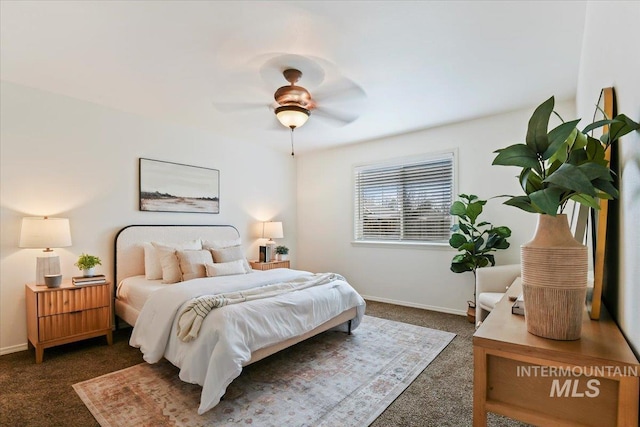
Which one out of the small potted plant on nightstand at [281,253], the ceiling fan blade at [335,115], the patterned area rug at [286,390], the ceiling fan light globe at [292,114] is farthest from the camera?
the small potted plant on nightstand at [281,253]

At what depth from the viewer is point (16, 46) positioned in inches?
95.6

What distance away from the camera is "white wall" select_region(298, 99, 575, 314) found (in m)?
3.88

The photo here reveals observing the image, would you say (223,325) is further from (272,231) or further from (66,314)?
(272,231)

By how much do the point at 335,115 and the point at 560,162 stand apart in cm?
271

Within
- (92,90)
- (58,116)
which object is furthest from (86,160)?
(92,90)

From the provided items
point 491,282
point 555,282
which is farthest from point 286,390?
point 491,282

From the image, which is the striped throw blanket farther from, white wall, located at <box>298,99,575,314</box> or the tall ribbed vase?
white wall, located at <box>298,99,575,314</box>

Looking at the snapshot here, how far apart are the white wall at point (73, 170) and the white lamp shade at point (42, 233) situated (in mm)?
328

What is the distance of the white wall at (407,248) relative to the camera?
12.7ft

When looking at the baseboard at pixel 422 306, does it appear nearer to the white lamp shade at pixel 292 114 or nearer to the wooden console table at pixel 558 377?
the white lamp shade at pixel 292 114

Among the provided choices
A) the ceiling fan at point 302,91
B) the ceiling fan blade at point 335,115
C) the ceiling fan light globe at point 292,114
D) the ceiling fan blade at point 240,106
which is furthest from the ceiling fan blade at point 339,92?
the ceiling fan blade at point 240,106

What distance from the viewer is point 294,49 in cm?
245

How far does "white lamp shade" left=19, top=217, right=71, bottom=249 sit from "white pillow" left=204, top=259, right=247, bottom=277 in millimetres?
1374

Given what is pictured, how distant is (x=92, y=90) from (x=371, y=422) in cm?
397
